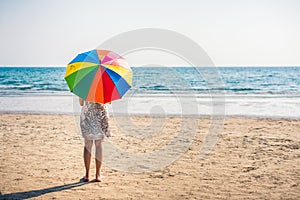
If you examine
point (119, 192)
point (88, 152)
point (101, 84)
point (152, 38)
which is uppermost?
point (152, 38)

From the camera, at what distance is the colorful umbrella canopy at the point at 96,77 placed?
4461 millimetres

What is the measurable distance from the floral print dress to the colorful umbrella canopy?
1.14ft

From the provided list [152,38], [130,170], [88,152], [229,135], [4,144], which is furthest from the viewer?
[229,135]

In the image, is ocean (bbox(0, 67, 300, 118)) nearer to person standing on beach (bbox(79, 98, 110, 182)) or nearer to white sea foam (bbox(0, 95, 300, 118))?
white sea foam (bbox(0, 95, 300, 118))

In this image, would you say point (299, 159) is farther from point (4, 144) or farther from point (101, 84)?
point (4, 144)

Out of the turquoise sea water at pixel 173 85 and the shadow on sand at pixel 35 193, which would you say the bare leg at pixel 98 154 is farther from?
the turquoise sea water at pixel 173 85

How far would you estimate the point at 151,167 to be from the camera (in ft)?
19.4

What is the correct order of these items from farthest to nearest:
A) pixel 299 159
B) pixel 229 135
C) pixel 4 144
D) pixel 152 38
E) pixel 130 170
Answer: pixel 229 135 < pixel 152 38 < pixel 4 144 < pixel 299 159 < pixel 130 170

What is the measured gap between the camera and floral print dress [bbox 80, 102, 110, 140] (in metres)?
4.77

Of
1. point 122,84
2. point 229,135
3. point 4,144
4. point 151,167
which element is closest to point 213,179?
point 151,167

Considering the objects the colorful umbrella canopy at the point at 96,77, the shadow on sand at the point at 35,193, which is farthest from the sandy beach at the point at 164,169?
the colorful umbrella canopy at the point at 96,77

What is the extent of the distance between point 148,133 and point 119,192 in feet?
13.5

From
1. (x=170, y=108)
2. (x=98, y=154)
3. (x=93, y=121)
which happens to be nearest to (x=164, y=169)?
(x=98, y=154)

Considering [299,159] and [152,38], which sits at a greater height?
[152,38]
